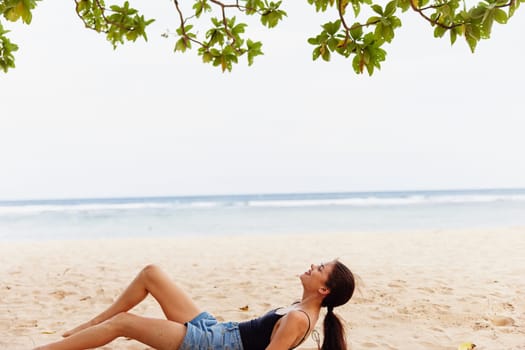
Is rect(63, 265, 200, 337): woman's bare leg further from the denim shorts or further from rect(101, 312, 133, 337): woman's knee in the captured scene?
rect(101, 312, 133, 337): woman's knee

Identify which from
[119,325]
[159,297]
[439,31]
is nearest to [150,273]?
[159,297]

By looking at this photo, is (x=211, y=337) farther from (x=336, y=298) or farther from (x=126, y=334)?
(x=336, y=298)

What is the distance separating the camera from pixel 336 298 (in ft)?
8.95

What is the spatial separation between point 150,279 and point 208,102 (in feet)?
98.0

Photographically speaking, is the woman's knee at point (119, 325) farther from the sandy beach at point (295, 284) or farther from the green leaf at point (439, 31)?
the green leaf at point (439, 31)

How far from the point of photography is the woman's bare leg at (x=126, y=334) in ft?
8.45

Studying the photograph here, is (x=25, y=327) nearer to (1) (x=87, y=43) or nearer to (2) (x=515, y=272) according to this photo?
(2) (x=515, y=272)

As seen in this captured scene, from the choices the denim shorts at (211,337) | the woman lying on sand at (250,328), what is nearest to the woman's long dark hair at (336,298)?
the woman lying on sand at (250,328)

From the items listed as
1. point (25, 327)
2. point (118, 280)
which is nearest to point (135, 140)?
point (118, 280)

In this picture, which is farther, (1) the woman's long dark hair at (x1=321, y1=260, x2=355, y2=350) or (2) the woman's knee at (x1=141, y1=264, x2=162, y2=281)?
(2) the woman's knee at (x1=141, y1=264, x2=162, y2=281)

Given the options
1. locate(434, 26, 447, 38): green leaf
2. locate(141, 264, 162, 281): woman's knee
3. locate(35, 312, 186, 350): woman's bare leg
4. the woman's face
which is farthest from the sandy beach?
locate(434, 26, 447, 38): green leaf

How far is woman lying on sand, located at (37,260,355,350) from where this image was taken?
2498 mm

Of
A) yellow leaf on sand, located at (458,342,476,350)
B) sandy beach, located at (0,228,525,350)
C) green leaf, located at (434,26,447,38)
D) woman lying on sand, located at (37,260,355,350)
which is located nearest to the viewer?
green leaf, located at (434,26,447,38)

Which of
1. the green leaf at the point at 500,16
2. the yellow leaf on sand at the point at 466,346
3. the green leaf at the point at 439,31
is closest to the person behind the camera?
the green leaf at the point at 500,16
